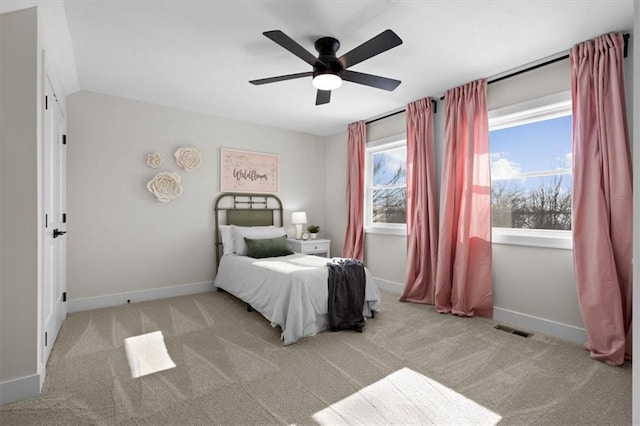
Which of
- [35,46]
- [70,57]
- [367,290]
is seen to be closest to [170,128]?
[70,57]

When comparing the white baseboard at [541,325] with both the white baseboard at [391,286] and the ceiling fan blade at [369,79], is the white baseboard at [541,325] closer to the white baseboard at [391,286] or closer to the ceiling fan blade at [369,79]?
the white baseboard at [391,286]

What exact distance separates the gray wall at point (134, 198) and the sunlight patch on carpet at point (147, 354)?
1.35 m

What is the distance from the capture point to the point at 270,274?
3.21 meters

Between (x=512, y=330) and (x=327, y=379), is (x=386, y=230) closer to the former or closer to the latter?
(x=512, y=330)

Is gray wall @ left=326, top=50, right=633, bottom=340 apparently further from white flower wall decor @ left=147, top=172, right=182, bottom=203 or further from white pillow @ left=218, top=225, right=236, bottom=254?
white flower wall decor @ left=147, top=172, right=182, bottom=203

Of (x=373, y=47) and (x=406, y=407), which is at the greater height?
(x=373, y=47)

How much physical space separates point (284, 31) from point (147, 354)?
2.85 m

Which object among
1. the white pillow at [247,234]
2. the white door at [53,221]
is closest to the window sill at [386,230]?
the white pillow at [247,234]

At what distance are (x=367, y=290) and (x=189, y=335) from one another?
5.95 ft

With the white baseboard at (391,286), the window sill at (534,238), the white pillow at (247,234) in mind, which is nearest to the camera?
the window sill at (534,238)

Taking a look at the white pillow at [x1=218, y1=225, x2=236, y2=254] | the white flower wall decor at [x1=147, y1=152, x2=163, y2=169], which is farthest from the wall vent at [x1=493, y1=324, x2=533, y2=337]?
the white flower wall decor at [x1=147, y1=152, x2=163, y2=169]

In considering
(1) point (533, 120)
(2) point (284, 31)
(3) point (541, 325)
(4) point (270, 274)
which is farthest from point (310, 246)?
(1) point (533, 120)

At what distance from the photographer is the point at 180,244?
4.33 m

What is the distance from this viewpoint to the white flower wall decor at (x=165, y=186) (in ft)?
13.3
